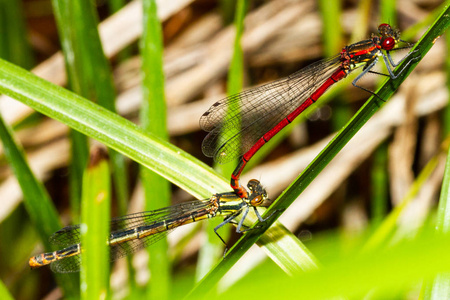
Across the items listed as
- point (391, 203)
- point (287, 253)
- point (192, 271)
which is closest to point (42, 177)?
point (192, 271)

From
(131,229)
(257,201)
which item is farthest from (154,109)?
(131,229)

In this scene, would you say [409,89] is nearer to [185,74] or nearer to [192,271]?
[185,74]

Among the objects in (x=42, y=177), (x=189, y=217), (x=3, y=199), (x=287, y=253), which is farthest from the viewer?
(x=42, y=177)

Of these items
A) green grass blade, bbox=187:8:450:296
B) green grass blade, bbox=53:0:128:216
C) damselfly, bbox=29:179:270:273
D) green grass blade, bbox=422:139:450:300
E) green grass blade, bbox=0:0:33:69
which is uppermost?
green grass blade, bbox=0:0:33:69

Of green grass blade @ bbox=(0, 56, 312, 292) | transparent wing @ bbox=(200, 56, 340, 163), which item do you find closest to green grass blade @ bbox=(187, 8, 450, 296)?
green grass blade @ bbox=(0, 56, 312, 292)

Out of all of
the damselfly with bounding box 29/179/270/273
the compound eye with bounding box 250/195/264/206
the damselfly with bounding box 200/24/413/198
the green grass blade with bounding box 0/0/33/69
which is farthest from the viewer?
the green grass blade with bounding box 0/0/33/69

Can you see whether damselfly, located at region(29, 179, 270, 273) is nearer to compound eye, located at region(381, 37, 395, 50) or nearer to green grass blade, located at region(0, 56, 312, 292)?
green grass blade, located at region(0, 56, 312, 292)
